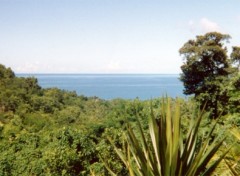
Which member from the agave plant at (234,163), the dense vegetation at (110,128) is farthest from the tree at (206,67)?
the agave plant at (234,163)

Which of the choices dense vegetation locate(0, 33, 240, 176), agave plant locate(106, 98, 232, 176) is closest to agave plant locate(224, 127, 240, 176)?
dense vegetation locate(0, 33, 240, 176)

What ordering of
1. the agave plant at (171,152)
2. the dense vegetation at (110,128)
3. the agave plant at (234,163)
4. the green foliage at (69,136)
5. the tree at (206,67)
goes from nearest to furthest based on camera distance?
the agave plant at (171,152) → the agave plant at (234,163) → the dense vegetation at (110,128) → the green foliage at (69,136) → the tree at (206,67)

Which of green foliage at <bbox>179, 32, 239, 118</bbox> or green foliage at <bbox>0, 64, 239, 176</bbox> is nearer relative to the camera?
green foliage at <bbox>0, 64, 239, 176</bbox>

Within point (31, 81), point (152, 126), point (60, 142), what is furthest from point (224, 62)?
point (31, 81)

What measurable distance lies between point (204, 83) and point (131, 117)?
644cm

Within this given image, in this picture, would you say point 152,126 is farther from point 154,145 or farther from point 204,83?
point 204,83

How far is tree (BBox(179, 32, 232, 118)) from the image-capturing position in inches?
947

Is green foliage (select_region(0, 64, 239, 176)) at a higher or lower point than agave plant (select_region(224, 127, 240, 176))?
lower

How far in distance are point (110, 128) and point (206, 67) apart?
12.9 m

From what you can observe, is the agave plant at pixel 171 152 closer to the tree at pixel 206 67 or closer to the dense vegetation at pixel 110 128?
the dense vegetation at pixel 110 128

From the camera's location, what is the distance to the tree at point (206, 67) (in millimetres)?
24047

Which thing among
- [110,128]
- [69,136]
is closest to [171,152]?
[69,136]

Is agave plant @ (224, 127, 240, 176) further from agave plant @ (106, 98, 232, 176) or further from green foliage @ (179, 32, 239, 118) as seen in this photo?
green foliage @ (179, 32, 239, 118)

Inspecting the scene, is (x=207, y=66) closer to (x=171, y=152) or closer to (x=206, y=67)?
(x=206, y=67)
